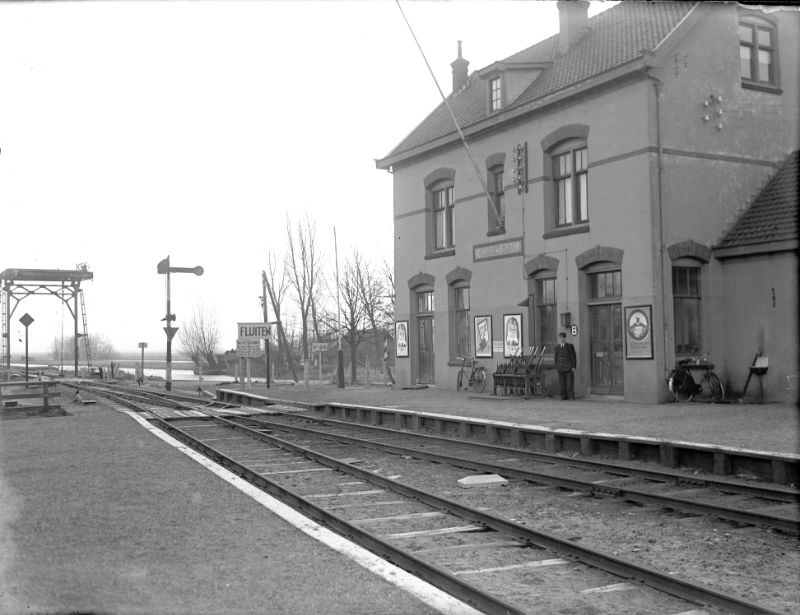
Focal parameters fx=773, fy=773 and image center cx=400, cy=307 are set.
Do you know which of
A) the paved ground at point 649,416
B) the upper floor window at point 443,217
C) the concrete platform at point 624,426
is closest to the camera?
the concrete platform at point 624,426

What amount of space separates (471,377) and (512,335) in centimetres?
202

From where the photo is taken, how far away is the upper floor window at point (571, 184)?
19.3 meters

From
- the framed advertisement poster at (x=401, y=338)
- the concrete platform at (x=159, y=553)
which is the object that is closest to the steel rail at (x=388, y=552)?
→ the concrete platform at (x=159, y=553)

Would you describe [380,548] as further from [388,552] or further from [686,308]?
[686,308]

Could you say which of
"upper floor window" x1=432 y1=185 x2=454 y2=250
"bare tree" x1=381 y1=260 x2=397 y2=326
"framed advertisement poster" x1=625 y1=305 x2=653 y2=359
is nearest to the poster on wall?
"framed advertisement poster" x1=625 y1=305 x2=653 y2=359

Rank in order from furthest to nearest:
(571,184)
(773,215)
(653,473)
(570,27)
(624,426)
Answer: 1. (570,27)
2. (571,184)
3. (773,215)
4. (624,426)
5. (653,473)

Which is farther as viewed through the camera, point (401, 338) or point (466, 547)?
point (401, 338)

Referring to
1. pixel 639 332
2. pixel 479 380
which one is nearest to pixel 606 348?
pixel 639 332

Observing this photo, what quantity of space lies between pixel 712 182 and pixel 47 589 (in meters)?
17.1

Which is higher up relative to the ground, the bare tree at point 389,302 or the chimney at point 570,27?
the chimney at point 570,27

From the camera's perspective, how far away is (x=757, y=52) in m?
18.7

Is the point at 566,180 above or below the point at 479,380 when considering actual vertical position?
above

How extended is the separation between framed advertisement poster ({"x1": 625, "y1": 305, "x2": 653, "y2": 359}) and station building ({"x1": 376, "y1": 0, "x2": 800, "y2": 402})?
0.04 meters

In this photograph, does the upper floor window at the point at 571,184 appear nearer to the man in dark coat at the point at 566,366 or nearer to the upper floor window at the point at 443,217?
the man in dark coat at the point at 566,366
